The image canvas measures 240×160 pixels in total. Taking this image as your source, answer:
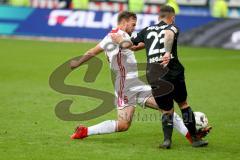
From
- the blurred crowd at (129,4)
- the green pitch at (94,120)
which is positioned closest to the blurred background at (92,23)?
the blurred crowd at (129,4)

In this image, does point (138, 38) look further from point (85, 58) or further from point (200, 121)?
point (200, 121)

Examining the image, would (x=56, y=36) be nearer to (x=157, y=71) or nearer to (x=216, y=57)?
(x=216, y=57)

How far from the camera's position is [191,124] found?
9453 mm

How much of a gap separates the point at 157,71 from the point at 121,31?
798 mm

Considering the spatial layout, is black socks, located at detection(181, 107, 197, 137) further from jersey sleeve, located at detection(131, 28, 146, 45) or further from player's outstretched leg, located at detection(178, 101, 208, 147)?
jersey sleeve, located at detection(131, 28, 146, 45)

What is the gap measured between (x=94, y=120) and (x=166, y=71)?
284cm

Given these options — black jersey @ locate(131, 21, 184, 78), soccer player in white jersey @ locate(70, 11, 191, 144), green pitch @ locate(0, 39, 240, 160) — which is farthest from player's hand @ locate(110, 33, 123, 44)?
green pitch @ locate(0, 39, 240, 160)

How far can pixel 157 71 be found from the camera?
9.33 meters

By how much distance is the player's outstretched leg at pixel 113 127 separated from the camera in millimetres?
9617

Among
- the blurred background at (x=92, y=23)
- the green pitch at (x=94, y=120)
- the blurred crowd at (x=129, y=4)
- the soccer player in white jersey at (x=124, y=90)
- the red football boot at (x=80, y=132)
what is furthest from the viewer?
the blurred crowd at (x=129, y=4)

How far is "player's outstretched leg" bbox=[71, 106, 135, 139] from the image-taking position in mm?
9617

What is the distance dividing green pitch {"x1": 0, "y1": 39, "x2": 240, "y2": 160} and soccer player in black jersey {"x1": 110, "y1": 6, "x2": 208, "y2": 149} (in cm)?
41

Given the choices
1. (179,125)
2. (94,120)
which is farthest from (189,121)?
(94,120)

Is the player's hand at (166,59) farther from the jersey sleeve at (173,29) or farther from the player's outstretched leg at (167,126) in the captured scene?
the player's outstretched leg at (167,126)
